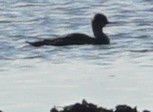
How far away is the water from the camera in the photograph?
13.5m

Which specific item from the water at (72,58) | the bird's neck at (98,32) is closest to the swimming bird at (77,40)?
the bird's neck at (98,32)

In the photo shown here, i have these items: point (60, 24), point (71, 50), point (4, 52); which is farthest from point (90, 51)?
point (60, 24)

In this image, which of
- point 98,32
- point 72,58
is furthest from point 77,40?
point 72,58

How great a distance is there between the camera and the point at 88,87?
14273mm

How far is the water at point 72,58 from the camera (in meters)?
13.5

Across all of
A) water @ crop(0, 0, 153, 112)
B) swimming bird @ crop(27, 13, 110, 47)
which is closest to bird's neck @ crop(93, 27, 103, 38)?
swimming bird @ crop(27, 13, 110, 47)

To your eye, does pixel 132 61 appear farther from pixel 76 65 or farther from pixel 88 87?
pixel 88 87

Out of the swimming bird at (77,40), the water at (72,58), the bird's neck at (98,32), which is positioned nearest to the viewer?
the water at (72,58)

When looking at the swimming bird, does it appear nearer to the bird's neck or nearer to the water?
the bird's neck

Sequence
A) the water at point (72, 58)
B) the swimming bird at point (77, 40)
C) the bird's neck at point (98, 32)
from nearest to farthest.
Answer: the water at point (72, 58), the swimming bird at point (77, 40), the bird's neck at point (98, 32)

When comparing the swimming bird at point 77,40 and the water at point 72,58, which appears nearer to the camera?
the water at point 72,58

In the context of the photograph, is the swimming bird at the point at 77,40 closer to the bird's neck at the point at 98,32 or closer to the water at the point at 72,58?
the bird's neck at the point at 98,32

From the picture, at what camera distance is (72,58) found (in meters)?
18.2

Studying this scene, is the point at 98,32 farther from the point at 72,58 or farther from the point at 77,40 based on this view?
the point at 72,58
